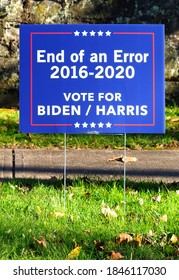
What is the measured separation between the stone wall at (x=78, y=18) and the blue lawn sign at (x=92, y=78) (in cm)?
474

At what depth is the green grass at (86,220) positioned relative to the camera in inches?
225

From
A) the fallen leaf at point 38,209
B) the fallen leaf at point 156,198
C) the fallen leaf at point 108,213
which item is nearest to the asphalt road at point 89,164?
the fallen leaf at point 156,198

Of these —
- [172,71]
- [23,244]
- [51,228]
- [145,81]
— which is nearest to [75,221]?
[51,228]

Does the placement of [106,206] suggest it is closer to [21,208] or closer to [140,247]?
[21,208]

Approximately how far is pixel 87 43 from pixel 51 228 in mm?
1489

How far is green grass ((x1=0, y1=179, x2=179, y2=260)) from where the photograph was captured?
5.71m

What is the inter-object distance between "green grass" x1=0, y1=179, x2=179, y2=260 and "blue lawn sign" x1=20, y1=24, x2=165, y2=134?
1.96ft

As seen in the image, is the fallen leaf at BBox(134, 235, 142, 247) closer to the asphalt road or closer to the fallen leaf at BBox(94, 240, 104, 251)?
the fallen leaf at BBox(94, 240, 104, 251)

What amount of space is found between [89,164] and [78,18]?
11.7ft

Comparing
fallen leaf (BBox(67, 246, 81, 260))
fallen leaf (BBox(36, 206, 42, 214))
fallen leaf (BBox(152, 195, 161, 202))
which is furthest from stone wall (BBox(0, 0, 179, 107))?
fallen leaf (BBox(67, 246, 81, 260))

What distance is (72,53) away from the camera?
6773mm

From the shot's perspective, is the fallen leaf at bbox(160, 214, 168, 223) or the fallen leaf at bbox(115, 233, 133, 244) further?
the fallen leaf at bbox(160, 214, 168, 223)

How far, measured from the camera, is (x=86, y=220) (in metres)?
6.42

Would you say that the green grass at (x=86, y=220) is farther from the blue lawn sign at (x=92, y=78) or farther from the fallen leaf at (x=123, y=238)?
the blue lawn sign at (x=92, y=78)
